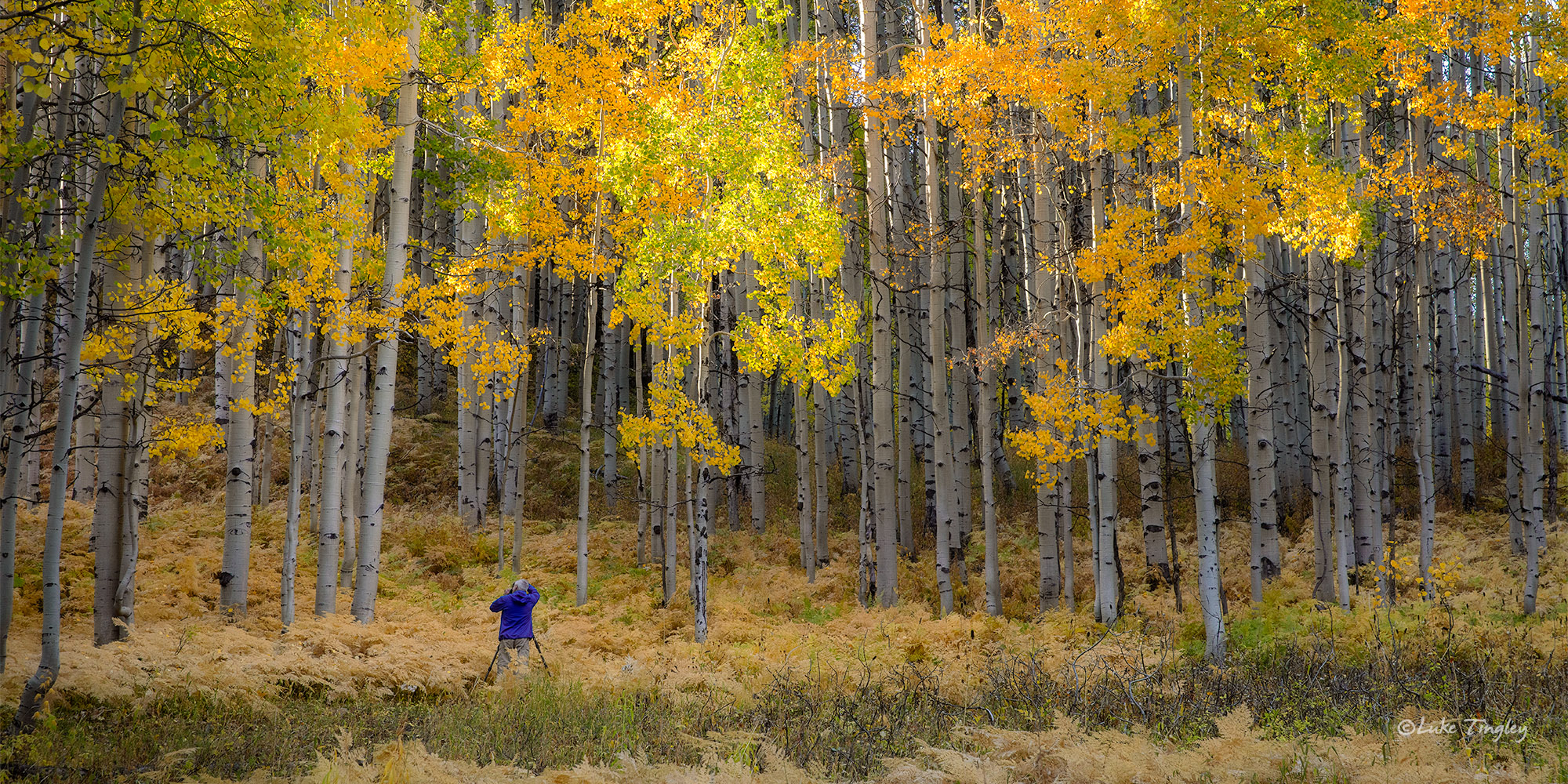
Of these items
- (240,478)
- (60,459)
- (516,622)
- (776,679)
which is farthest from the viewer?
(240,478)

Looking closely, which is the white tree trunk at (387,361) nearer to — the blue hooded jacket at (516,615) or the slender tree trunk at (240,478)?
the slender tree trunk at (240,478)

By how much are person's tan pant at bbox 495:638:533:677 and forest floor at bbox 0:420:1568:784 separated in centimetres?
25

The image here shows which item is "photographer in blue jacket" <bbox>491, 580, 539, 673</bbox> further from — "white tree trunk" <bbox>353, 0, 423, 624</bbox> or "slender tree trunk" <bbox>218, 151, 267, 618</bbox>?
"slender tree trunk" <bbox>218, 151, 267, 618</bbox>

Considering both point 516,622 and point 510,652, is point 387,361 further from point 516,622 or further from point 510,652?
point 510,652

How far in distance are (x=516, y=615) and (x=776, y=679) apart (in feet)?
10.5

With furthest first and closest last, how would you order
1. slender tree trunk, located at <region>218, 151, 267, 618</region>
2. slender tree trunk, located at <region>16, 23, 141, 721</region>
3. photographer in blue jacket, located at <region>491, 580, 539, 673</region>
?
1. slender tree trunk, located at <region>218, 151, 267, 618</region>
2. photographer in blue jacket, located at <region>491, 580, 539, 673</region>
3. slender tree trunk, located at <region>16, 23, 141, 721</region>

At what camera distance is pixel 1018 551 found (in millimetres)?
16000

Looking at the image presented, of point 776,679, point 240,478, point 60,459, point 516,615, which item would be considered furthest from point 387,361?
point 776,679

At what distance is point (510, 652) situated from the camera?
32.0 feet

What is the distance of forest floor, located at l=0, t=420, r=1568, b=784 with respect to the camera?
201 inches

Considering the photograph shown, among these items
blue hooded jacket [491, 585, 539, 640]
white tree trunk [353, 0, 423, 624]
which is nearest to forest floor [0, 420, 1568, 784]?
blue hooded jacket [491, 585, 539, 640]

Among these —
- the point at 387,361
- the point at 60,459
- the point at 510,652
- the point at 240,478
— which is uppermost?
the point at 387,361

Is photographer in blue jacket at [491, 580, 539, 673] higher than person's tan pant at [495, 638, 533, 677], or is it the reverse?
photographer in blue jacket at [491, 580, 539, 673]

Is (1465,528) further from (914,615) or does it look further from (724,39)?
(724,39)
